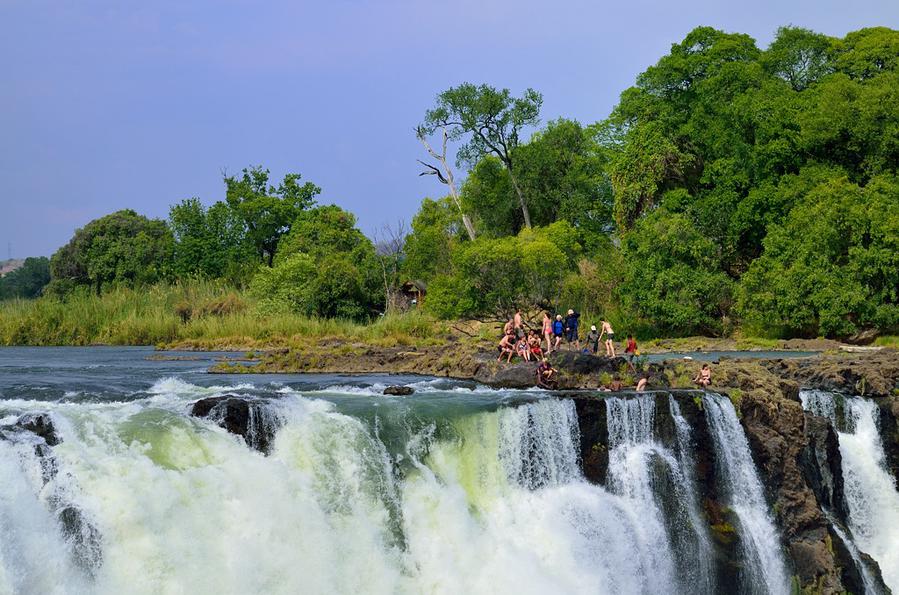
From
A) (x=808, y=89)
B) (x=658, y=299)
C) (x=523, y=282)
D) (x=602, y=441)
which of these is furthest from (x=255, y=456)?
(x=808, y=89)

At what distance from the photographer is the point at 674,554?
17.4 metres

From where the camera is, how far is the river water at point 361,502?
13.6 m

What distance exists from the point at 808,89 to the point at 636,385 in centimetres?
2860

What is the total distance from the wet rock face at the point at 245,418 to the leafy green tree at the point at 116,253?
50.4 meters

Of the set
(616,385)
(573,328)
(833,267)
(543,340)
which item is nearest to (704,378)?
(616,385)

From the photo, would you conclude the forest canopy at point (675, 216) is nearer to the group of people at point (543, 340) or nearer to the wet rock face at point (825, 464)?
the group of people at point (543, 340)

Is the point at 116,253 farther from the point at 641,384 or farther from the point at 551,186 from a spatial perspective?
the point at 641,384

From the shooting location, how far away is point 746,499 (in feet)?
60.8

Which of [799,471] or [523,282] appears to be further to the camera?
[523,282]

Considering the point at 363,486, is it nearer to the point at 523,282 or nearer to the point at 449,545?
the point at 449,545

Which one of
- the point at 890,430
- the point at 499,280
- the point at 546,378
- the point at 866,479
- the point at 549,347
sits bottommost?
the point at 866,479

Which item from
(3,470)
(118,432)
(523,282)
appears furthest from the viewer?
(523,282)

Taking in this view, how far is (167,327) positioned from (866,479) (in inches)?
1279

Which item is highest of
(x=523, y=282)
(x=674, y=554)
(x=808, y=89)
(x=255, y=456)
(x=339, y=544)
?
(x=808, y=89)
